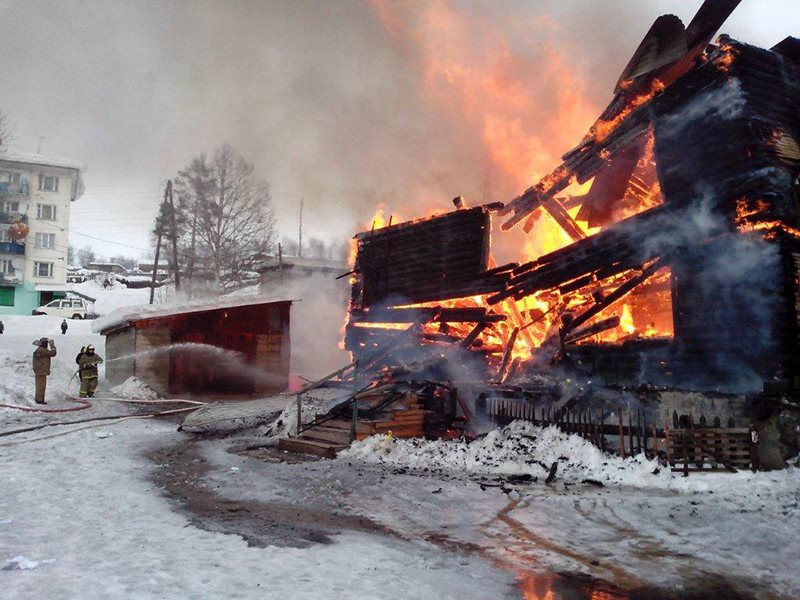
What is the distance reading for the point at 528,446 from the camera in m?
11.0

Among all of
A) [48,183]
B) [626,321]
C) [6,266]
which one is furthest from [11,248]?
[626,321]

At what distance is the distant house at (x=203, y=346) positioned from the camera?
22.1 metres

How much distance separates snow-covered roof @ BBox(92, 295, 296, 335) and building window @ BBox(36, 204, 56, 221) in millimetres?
36403

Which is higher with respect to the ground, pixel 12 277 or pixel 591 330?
pixel 12 277

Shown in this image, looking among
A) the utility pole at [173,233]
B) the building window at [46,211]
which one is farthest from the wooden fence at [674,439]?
the building window at [46,211]

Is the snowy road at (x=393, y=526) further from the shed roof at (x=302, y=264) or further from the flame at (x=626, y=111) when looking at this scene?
the shed roof at (x=302, y=264)

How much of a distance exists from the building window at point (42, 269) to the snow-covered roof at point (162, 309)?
1385 inches

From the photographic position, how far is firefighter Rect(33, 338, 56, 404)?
15977 mm

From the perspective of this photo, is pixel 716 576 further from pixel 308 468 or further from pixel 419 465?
pixel 308 468

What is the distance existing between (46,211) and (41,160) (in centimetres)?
490

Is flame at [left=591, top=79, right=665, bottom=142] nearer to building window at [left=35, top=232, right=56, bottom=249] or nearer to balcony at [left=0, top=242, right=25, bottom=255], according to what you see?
building window at [left=35, top=232, right=56, bottom=249]

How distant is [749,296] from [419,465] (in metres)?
7.06

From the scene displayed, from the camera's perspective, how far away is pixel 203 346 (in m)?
23.0

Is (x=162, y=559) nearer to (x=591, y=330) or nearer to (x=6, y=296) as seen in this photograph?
(x=591, y=330)
